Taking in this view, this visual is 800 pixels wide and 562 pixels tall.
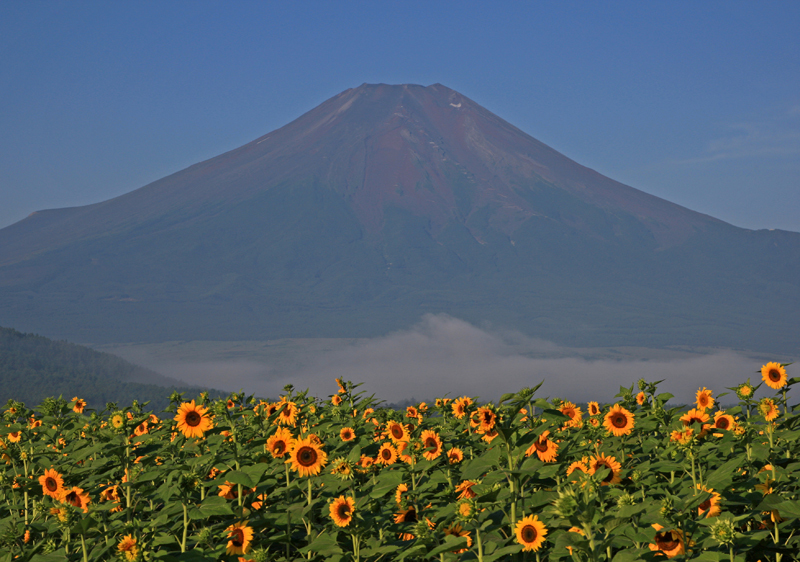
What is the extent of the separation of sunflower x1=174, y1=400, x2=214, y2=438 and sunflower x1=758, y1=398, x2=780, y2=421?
5353 mm

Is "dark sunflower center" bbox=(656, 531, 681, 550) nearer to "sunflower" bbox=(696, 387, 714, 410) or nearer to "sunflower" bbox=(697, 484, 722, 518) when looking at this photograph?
"sunflower" bbox=(697, 484, 722, 518)

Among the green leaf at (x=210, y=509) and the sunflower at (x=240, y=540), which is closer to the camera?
the green leaf at (x=210, y=509)

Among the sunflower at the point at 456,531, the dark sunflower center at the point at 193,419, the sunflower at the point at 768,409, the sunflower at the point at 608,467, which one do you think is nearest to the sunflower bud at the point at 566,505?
the sunflower at the point at 456,531

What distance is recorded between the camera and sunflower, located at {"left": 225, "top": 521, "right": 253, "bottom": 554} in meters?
5.00

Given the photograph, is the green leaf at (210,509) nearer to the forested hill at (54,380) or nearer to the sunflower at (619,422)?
the sunflower at (619,422)

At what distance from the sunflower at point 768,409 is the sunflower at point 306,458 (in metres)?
4.30

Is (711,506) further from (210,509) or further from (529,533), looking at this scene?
(210,509)

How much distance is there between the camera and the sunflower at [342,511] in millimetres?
4945

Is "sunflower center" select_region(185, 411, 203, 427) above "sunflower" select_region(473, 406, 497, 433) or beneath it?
above

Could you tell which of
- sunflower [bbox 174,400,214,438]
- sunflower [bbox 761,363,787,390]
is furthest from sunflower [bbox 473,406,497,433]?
sunflower [bbox 761,363,787,390]

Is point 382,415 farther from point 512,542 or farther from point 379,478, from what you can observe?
point 512,542

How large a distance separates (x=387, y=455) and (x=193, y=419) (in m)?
1.91

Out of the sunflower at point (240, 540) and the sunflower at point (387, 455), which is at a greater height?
the sunflower at point (387, 455)

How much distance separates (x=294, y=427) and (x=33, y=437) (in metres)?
4.47
